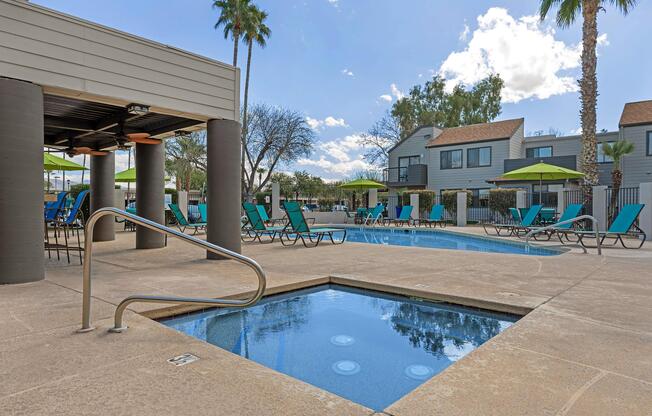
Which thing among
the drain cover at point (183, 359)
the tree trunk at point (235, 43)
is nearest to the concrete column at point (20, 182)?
the drain cover at point (183, 359)

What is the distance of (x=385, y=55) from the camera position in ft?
77.0

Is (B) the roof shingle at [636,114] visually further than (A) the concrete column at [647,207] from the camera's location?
Yes

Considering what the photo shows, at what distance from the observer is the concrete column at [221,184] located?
7.01 meters

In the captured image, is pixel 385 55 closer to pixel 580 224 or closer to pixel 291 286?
pixel 580 224

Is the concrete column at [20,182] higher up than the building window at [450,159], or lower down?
lower down

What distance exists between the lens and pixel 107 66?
5562 mm

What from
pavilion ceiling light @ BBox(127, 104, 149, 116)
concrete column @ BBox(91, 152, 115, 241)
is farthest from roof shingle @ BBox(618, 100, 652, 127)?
concrete column @ BBox(91, 152, 115, 241)

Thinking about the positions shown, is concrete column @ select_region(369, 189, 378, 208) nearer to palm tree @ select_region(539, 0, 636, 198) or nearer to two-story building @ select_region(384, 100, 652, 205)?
two-story building @ select_region(384, 100, 652, 205)

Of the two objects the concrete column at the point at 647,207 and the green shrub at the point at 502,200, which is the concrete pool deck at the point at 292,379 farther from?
the green shrub at the point at 502,200

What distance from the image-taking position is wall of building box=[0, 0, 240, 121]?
15.7 feet

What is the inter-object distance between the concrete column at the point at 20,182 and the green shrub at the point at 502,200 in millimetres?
19470

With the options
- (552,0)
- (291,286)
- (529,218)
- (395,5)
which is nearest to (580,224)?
(529,218)

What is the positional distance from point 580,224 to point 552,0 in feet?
28.7

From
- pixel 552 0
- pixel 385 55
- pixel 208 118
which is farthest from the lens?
pixel 385 55
